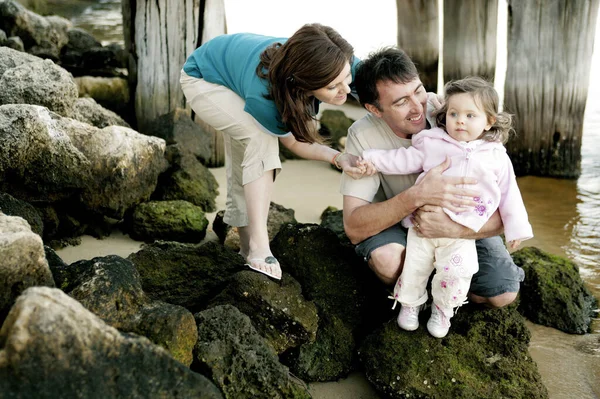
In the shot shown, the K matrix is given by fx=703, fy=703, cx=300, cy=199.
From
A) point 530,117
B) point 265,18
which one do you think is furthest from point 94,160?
point 265,18

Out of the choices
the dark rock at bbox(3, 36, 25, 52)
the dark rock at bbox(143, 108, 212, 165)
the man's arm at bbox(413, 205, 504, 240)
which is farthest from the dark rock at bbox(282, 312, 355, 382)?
the dark rock at bbox(3, 36, 25, 52)

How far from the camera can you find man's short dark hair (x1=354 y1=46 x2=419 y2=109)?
352 cm

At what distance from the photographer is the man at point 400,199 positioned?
11.1ft

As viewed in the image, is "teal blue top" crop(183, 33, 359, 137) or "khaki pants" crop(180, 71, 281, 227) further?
"khaki pants" crop(180, 71, 281, 227)

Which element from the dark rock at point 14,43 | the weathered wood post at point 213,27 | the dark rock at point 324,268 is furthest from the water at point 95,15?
the dark rock at point 324,268

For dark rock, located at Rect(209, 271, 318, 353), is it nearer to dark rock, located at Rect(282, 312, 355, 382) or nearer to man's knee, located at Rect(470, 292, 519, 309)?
dark rock, located at Rect(282, 312, 355, 382)

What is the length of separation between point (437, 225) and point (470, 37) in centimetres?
394

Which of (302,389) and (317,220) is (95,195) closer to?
(317,220)

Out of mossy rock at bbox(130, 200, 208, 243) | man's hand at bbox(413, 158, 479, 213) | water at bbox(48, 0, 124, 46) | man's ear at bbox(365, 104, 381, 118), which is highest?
man's ear at bbox(365, 104, 381, 118)

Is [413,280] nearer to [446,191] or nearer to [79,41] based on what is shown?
[446,191]

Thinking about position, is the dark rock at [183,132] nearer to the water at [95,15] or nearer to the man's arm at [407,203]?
the man's arm at [407,203]

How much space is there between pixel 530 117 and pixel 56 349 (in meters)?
5.26

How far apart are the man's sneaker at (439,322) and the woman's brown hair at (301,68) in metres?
1.09

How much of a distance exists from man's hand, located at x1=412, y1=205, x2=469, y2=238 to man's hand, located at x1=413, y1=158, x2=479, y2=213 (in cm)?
4
